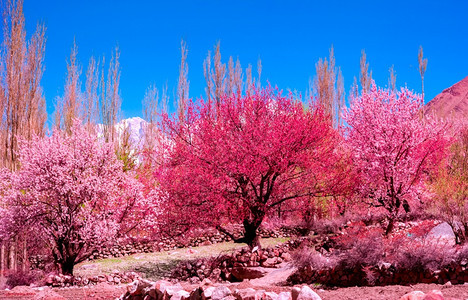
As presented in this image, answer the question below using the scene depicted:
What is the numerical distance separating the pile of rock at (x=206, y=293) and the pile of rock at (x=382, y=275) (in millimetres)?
3143

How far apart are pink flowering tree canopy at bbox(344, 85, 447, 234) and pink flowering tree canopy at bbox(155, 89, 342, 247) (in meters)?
1.25

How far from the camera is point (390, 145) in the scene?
1233 centimetres

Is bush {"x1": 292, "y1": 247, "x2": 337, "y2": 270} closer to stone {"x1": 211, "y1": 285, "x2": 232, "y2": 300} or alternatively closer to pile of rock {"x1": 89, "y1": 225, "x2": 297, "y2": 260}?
stone {"x1": 211, "y1": 285, "x2": 232, "y2": 300}

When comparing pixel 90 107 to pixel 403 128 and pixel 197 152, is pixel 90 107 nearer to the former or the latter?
pixel 197 152

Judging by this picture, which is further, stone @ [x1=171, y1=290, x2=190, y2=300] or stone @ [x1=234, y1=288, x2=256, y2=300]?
stone @ [x1=171, y1=290, x2=190, y2=300]

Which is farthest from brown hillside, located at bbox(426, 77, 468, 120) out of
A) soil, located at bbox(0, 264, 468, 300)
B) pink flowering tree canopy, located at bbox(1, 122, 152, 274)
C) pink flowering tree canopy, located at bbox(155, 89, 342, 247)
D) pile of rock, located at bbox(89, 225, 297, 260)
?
pink flowering tree canopy, located at bbox(1, 122, 152, 274)

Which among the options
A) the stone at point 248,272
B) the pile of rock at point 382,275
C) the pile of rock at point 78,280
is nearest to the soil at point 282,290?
the stone at point 248,272

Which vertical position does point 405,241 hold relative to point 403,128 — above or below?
below

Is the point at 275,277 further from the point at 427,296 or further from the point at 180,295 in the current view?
the point at 427,296

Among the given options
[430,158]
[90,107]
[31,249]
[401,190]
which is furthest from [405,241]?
[90,107]

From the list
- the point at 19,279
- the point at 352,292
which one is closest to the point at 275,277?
the point at 352,292

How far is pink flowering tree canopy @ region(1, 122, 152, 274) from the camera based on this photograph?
10703mm

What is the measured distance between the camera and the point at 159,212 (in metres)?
12.3

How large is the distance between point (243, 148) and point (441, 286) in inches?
239
